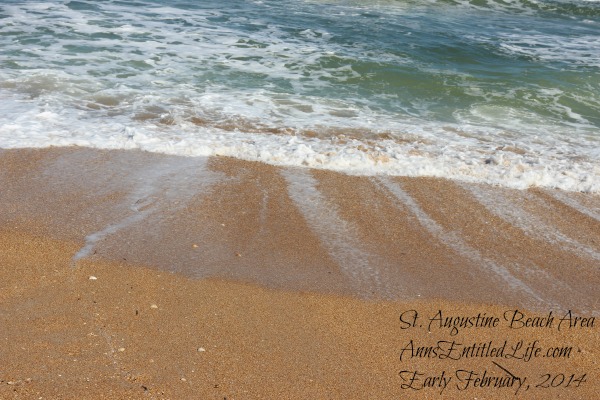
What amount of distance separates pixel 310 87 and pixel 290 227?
5439 mm

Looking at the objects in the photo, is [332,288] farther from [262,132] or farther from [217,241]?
[262,132]

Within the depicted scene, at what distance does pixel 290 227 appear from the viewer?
18.2 ft

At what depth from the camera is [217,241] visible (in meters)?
5.23

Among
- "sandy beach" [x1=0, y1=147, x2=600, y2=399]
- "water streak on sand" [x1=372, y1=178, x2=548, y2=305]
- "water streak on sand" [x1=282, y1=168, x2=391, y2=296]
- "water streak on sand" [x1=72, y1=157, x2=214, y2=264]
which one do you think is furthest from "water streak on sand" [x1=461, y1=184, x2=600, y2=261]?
"water streak on sand" [x1=72, y1=157, x2=214, y2=264]

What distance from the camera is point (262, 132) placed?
26.5 ft

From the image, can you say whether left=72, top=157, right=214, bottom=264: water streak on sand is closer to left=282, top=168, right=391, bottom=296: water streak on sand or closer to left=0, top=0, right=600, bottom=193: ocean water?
left=0, top=0, right=600, bottom=193: ocean water

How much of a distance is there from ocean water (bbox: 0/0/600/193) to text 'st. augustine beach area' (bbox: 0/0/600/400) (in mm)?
56

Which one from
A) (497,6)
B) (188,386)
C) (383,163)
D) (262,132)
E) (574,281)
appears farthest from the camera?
(497,6)

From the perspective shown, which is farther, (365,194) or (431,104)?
(431,104)

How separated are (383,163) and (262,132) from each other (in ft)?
5.73

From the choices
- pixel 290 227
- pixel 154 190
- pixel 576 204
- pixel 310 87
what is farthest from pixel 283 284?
pixel 310 87

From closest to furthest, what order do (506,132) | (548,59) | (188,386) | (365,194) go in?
(188,386) → (365,194) → (506,132) → (548,59)

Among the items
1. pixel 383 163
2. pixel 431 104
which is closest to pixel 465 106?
pixel 431 104

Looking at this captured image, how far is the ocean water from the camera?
7.44 meters
